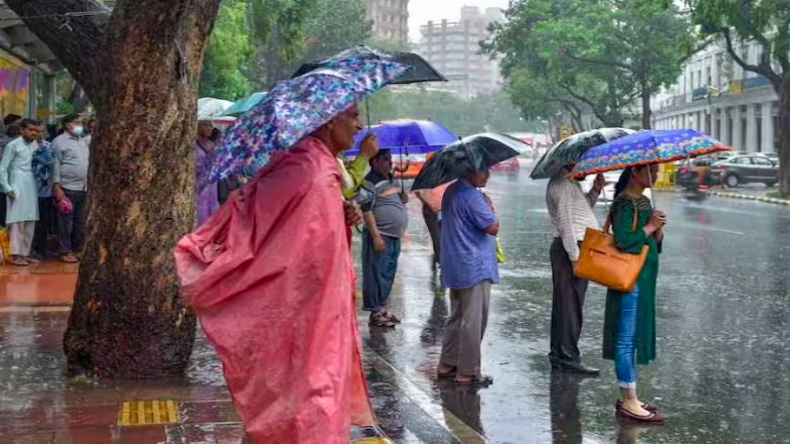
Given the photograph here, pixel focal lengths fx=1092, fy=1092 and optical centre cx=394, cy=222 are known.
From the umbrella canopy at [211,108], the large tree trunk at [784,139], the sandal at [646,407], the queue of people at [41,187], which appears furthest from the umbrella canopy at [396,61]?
the large tree trunk at [784,139]

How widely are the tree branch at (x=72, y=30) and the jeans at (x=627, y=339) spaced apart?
12.1 ft

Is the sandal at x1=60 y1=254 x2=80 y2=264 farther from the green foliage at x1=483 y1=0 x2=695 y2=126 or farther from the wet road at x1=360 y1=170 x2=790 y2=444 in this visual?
the green foliage at x1=483 y1=0 x2=695 y2=126

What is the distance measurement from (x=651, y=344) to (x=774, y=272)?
822 centimetres

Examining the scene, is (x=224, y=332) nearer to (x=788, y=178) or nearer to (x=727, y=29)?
(x=727, y=29)

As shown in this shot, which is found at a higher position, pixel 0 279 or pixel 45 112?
pixel 45 112

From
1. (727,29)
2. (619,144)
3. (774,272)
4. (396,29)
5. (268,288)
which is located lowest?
(774,272)

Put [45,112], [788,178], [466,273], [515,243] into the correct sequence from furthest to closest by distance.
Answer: [788,178] < [45,112] < [515,243] < [466,273]

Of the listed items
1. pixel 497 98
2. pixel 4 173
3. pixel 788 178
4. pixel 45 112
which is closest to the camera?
pixel 4 173

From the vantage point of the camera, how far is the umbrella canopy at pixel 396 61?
16.3ft

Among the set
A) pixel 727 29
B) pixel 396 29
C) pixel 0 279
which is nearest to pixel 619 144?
pixel 0 279

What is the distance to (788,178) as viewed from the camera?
1437 inches

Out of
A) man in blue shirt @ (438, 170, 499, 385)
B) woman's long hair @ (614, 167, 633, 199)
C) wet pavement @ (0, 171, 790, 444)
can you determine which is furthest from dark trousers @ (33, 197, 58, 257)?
woman's long hair @ (614, 167, 633, 199)

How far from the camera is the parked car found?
43438 millimetres

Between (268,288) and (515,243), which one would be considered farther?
(515,243)
